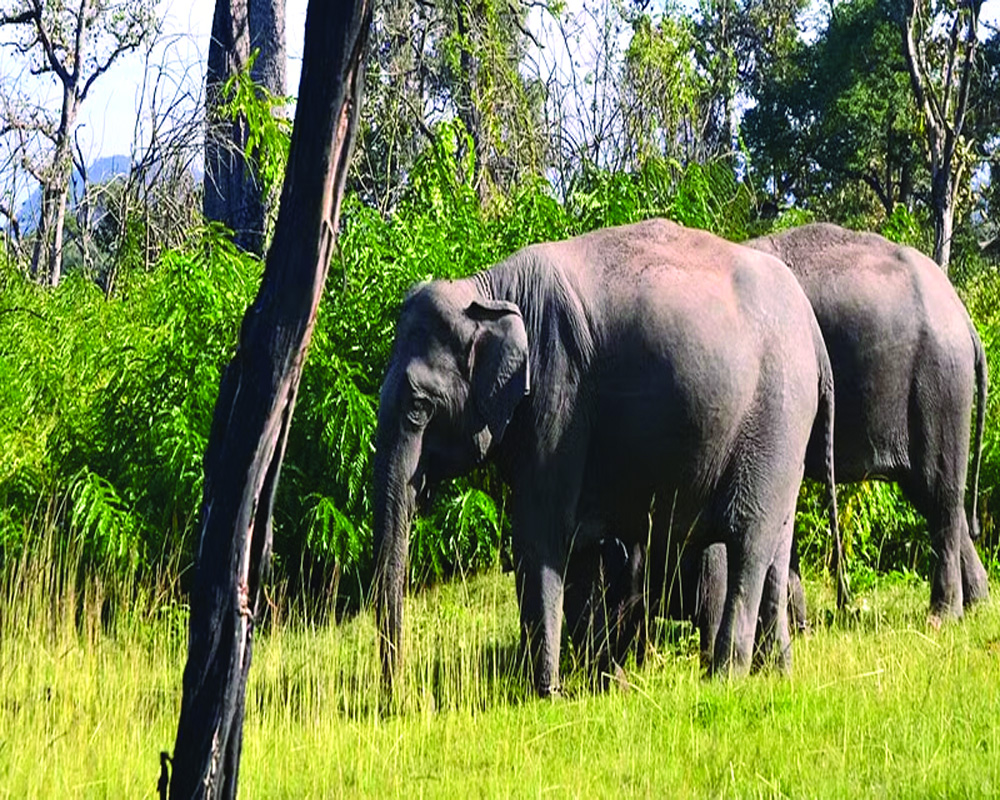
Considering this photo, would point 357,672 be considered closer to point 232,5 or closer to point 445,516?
point 445,516

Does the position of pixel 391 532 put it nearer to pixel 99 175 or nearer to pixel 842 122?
pixel 99 175

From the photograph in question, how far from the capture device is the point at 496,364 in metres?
8.51

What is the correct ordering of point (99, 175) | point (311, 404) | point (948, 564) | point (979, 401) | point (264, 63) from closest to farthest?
1. point (948, 564)
2. point (979, 401)
3. point (311, 404)
4. point (264, 63)
5. point (99, 175)

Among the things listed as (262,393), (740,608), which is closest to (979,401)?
(740,608)

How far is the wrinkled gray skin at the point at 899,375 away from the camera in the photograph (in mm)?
10562

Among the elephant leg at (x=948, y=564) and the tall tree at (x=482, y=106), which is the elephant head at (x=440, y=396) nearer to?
the elephant leg at (x=948, y=564)

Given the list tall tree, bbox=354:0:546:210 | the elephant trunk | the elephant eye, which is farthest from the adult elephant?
tall tree, bbox=354:0:546:210

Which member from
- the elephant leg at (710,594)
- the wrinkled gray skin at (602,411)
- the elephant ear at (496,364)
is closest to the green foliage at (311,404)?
the elephant leg at (710,594)

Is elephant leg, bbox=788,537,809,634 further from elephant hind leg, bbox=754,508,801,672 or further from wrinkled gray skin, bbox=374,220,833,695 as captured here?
wrinkled gray skin, bbox=374,220,833,695

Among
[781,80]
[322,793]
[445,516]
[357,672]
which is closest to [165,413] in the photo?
[445,516]

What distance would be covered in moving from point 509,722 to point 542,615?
941mm

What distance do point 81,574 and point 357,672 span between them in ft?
10.9

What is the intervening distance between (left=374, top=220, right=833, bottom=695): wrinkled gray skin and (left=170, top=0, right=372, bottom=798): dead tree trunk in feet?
12.2

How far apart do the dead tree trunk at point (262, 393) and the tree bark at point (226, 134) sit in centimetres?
1057
